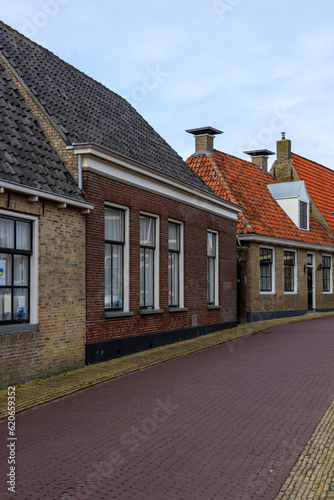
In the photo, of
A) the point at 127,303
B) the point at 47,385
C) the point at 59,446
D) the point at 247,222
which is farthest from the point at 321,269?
the point at 59,446

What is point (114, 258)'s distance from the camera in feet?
45.4

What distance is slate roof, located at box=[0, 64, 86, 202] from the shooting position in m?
10.5

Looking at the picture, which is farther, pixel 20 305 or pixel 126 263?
pixel 126 263

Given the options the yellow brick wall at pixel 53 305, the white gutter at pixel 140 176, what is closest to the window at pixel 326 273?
the white gutter at pixel 140 176

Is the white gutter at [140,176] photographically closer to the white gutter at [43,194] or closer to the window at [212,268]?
the window at [212,268]

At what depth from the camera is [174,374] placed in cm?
1133

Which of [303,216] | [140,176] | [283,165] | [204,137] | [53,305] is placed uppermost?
[204,137]

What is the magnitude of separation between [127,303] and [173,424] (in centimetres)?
675

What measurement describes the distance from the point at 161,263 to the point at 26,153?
5.60m

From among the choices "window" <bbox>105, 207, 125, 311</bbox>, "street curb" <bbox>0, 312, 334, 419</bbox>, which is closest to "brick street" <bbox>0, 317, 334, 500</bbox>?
"street curb" <bbox>0, 312, 334, 419</bbox>

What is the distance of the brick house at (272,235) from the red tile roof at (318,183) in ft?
2.23

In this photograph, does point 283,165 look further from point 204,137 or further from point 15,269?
point 15,269

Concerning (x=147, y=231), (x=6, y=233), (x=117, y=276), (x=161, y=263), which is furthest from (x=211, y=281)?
(x=6, y=233)

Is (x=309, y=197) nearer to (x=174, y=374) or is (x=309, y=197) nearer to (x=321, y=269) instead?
(x=321, y=269)
